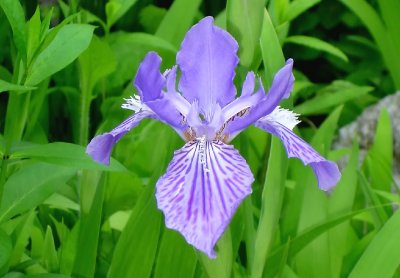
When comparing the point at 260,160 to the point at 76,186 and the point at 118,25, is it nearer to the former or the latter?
the point at 76,186

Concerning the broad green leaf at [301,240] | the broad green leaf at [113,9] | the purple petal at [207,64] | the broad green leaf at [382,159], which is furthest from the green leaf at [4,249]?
the broad green leaf at [382,159]

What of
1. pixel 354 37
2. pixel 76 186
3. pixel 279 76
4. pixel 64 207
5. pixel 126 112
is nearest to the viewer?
pixel 279 76

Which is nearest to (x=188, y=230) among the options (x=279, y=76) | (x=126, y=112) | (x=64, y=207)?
(x=279, y=76)

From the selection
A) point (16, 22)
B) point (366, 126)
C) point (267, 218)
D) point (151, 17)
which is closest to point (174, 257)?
point (267, 218)

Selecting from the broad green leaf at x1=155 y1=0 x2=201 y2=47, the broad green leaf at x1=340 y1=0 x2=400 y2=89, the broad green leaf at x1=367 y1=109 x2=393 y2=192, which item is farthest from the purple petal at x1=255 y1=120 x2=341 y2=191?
the broad green leaf at x1=340 y1=0 x2=400 y2=89

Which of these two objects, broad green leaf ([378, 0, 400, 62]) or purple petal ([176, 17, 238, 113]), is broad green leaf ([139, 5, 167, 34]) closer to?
broad green leaf ([378, 0, 400, 62])
